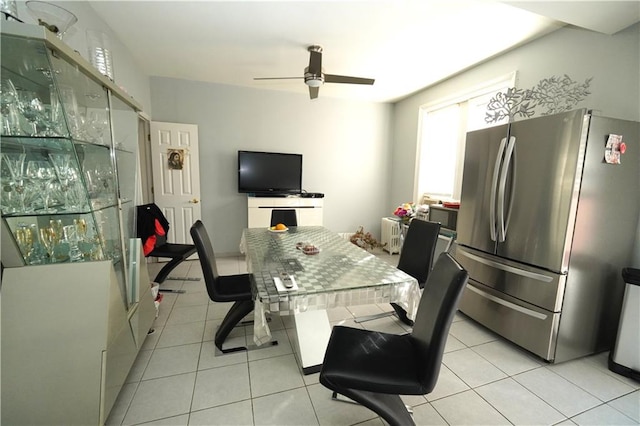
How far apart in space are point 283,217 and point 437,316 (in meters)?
2.31

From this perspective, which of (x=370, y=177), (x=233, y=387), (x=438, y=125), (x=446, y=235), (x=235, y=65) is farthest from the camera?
(x=370, y=177)

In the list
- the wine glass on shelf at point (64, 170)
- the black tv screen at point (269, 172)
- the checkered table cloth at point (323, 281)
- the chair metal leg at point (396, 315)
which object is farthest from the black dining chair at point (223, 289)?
the black tv screen at point (269, 172)

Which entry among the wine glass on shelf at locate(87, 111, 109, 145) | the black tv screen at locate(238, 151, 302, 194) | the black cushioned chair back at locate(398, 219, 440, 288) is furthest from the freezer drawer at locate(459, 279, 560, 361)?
A: the black tv screen at locate(238, 151, 302, 194)

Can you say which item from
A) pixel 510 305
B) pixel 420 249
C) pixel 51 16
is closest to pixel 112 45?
pixel 51 16

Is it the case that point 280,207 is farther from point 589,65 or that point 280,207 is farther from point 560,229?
point 589,65

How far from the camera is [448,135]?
3740mm

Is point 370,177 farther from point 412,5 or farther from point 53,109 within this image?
point 53,109

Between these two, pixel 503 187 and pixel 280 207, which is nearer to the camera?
pixel 503 187

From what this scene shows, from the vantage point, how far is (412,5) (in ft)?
6.66

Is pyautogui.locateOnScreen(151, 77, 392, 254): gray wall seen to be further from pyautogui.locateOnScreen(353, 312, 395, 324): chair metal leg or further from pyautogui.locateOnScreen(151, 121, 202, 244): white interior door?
pyautogui.locateOnScreen(353, 312, 395, 324): chair metal leg

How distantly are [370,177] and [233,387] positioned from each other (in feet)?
13.5

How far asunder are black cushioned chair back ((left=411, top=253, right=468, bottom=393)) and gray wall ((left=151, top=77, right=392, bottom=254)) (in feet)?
11.7

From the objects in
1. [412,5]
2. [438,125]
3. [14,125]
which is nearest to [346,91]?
[438,125]

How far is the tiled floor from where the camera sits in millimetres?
1406
